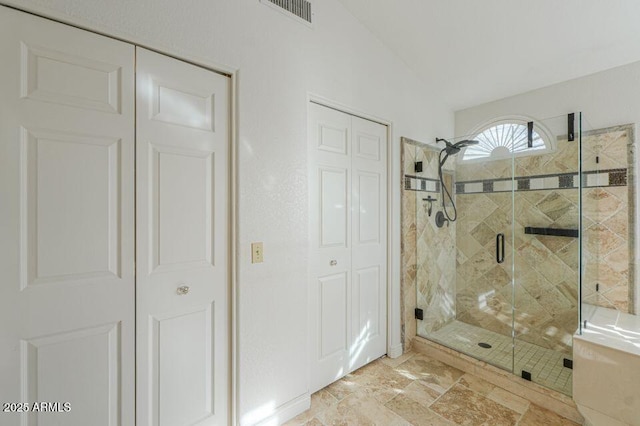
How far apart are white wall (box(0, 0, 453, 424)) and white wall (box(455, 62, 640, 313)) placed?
6.44ft

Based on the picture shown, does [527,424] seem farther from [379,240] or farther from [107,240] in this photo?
[107,240]

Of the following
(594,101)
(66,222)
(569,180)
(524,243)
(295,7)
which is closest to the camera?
(66,222)

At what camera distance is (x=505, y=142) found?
2908 millimetres

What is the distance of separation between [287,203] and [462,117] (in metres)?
2.56

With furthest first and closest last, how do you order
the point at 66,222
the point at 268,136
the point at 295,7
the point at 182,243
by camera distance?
the point at 295,7
the point at 268,136
the point at 182,243
the point at 66,222

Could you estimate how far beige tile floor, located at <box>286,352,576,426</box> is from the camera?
1834mm

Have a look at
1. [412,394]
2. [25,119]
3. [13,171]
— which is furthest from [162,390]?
[412,394]

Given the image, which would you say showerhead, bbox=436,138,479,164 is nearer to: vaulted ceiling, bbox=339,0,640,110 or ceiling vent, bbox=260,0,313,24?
vaulted ceiling, bbox=339,0,640,110

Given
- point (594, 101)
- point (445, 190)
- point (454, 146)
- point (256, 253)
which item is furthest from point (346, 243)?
point (594, 101)

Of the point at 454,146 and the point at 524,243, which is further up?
the point at 454,146

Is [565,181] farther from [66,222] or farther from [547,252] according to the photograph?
[66,222]

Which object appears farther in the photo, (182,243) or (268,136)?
(268,136)

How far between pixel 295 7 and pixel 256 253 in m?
1.59

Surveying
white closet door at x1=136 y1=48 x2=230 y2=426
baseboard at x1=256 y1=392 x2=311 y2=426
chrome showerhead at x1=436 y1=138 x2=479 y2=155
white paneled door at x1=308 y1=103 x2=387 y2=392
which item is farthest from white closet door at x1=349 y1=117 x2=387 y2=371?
white closet door at x1=136 y1=48 x2=230 y2=426
